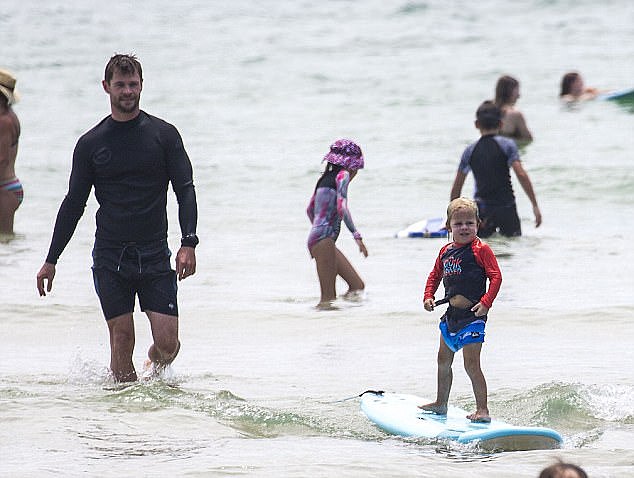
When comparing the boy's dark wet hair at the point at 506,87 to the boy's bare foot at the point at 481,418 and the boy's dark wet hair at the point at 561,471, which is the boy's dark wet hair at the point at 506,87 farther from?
the boy's dark wet hair at the point at 561,471

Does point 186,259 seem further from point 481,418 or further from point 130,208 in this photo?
point 481,418

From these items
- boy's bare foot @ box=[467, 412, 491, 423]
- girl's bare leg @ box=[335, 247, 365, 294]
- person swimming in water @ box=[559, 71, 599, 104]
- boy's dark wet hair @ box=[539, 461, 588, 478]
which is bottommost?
boy's bare foot @ box=[467, 412, 491, 423]

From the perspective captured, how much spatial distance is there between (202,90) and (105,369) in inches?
823

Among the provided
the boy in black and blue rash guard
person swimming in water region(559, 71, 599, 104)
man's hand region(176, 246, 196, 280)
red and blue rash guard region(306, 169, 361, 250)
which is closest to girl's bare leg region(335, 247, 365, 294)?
red and blue rash guard region(306, 169, 361, 250)

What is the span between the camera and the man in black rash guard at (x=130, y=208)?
19.9 feet

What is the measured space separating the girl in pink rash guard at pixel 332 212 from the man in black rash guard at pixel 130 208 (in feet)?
9.67

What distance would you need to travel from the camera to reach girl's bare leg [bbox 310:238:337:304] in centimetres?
941

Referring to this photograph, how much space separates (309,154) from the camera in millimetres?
20422

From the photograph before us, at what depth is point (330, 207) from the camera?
30.4 feet

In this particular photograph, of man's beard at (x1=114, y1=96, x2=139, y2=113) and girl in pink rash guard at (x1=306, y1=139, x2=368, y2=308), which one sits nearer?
man's beard at (x1=114, y1=96, x2=139, y2=113)

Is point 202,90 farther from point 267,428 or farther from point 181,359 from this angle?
point 267,428

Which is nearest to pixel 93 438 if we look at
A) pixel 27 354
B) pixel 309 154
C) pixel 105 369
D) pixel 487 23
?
pixel 105 369

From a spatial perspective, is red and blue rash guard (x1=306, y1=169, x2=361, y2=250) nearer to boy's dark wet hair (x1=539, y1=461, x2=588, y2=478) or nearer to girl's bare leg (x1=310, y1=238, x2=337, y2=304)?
girl's bare leg (x1=310, y1=238, x2=337, y2=304)

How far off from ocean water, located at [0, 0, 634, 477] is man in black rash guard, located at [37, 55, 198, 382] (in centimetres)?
46
